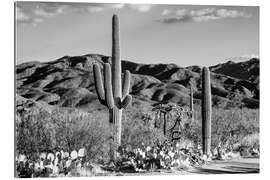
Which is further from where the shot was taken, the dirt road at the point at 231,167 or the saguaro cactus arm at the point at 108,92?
the saguaro cactus arm at the point at 108,92

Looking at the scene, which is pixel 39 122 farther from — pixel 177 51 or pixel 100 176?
pixel 177 51

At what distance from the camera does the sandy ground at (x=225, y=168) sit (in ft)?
32.7

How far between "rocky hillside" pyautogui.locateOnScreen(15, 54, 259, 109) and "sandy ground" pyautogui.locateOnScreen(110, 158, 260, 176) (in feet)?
5.57

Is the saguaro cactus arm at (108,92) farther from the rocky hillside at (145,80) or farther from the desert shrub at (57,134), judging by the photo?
the desert shrub at (57,134)

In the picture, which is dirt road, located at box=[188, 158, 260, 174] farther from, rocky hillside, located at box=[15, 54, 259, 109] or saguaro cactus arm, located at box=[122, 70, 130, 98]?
saguaro cactus arm, located at box=[122, 70, 130, 98]

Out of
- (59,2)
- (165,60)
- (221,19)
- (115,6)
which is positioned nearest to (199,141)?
(165,60)

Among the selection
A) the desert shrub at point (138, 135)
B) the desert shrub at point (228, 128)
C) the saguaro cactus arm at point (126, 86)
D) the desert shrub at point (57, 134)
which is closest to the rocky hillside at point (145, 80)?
the desert shrub at point (228, 128)

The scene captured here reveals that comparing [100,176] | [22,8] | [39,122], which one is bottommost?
[100,176]

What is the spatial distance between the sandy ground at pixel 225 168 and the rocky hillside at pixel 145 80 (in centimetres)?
170

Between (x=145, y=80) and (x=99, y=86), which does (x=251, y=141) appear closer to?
(x=99, y=86)

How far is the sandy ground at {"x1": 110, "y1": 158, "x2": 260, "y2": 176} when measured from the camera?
32.7 ft

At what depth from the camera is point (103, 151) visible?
9805 mm
